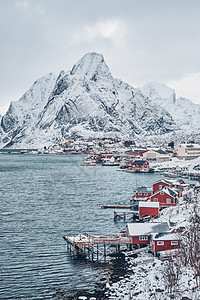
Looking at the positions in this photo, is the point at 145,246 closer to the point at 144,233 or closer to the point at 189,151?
the point at 144,233

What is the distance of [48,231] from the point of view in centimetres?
4091

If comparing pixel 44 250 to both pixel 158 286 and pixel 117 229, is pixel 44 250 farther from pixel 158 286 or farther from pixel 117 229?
pixel 158 286

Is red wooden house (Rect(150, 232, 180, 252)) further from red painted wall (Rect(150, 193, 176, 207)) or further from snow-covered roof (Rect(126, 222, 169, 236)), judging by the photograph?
red painted wall (Rect(150, 193, 176, 207))

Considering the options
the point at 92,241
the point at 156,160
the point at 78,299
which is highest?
the point at 156,160

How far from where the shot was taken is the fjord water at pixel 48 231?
26.6 metres

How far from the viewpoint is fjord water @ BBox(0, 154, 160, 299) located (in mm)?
26566

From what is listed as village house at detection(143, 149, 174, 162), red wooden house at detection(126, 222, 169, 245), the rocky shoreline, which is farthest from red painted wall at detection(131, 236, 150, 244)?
village house at detection(143, 149, 174, 162)

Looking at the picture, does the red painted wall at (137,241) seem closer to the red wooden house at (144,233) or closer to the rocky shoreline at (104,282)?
the red wooden house at (144,233)

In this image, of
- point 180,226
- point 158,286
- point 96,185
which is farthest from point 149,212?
point 96,185

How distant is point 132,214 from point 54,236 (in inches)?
628

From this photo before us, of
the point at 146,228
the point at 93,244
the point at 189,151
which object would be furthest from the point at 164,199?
the point at 189,151

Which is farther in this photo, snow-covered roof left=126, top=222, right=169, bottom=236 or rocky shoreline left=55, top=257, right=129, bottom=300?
snow-covered roof left=126, top=222, right=169, bottom=236

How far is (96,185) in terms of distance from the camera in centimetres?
8362

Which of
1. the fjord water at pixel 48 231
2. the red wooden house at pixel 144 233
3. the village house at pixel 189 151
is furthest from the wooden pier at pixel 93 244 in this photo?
the village house at pixel 189 151
